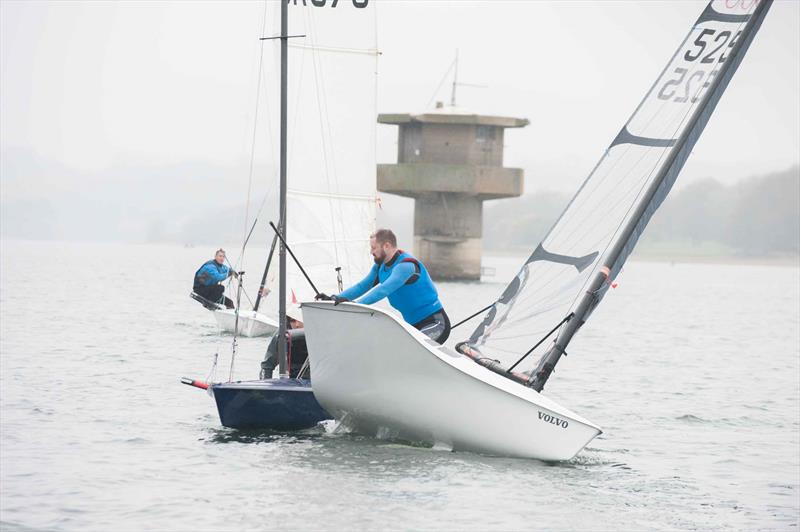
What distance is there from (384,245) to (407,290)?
56 centimetres

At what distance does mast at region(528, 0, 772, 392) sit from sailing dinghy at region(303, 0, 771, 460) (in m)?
0.01

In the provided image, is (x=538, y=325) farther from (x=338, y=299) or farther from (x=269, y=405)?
(x=269, y=405)

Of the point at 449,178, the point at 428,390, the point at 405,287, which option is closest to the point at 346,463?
the point at 428,390

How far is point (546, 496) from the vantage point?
11359 mm

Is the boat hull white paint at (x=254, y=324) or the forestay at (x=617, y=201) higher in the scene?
the forestay at (x=617, y=201)

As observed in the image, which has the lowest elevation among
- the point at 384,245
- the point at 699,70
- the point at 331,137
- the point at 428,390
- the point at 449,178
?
the point at 428,390

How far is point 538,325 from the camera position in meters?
13.0

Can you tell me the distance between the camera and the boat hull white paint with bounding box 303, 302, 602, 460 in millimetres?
12125

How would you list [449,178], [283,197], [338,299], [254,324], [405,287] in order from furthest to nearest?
[449,178] < [254,324] < [283,197] < [405,287] < [338,299]

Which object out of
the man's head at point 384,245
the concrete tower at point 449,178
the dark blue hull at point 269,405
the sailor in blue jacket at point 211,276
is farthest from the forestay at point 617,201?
the concrete tower at point 449,178

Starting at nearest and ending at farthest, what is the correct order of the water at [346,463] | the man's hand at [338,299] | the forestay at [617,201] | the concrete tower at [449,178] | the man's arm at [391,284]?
the water at [346,463] → the man's hand at [338,299] → the man's arm at [391,284] → the forestay at [617,201] → the concrete tower at [449,178]

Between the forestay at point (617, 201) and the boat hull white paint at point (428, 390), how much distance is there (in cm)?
70

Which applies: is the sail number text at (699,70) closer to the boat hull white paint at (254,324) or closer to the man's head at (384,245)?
the man's head at (384,245)

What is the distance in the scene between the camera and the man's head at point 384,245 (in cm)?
1277
